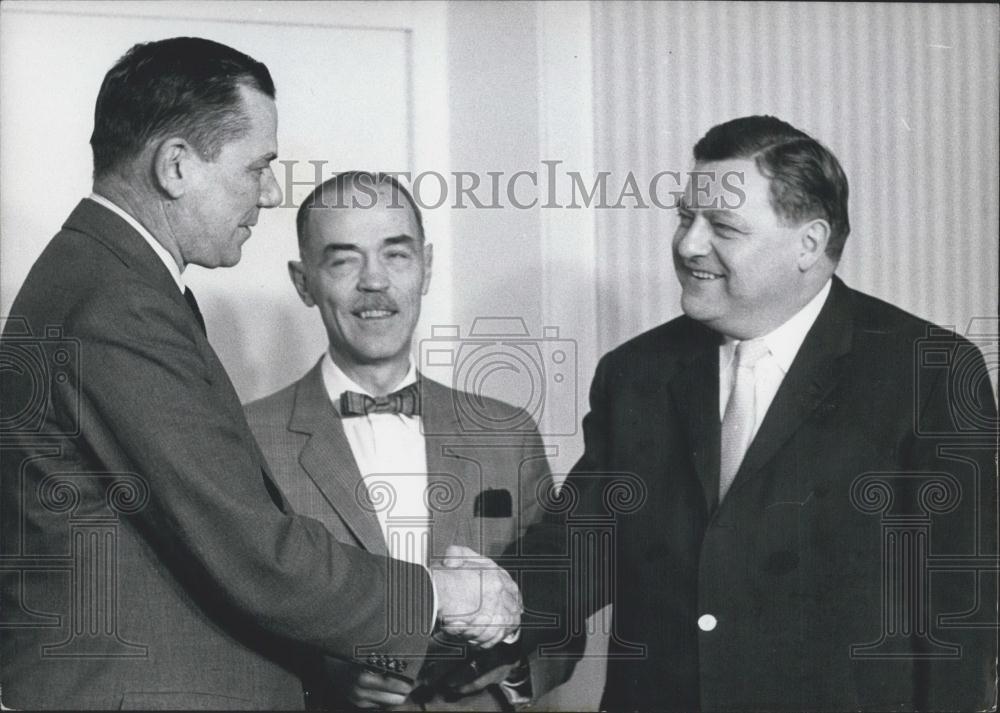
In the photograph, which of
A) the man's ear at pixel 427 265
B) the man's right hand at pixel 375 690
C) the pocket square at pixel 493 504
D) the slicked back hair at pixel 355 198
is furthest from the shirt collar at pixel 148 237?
the man's right hand at pixel 375 690

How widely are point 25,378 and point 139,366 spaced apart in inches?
14.3

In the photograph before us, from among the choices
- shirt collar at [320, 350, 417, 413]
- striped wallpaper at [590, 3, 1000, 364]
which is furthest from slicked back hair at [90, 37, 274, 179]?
striped wallpaper at [590, 3, 1000, 364]

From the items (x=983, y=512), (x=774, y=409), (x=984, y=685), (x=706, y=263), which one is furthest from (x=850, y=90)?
(x=984, y=685)

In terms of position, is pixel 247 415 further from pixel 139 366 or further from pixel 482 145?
pixel 482 145

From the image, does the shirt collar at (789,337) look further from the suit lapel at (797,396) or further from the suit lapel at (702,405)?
the suit lapel at (702,405)

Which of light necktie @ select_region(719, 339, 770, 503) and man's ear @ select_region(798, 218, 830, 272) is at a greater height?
man's ear @ select_region(798, 218, 830, 272)

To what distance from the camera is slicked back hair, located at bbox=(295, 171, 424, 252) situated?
2559mm

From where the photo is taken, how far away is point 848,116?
269 cm

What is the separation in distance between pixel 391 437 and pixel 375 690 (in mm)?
507

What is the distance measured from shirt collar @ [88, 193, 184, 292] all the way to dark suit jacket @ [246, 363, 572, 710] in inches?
16.1

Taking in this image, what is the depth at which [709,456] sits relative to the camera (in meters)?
2.52

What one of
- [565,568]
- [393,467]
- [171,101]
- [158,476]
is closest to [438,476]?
→ [393,467]

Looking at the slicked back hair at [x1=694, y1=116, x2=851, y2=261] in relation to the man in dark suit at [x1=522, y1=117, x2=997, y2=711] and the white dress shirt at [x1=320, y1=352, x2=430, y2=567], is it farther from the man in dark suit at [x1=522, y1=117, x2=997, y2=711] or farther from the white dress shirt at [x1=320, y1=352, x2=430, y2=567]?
the white dress shirt at [x1=320, y1=352, x2=430, y2=567]

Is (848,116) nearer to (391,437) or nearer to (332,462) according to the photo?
(391,437)
